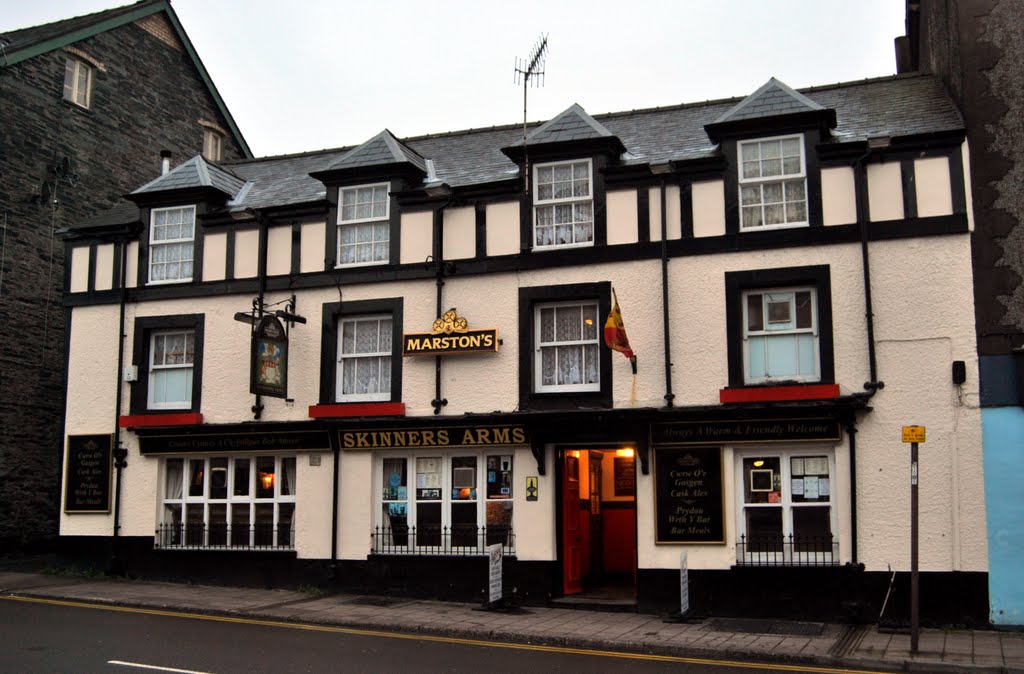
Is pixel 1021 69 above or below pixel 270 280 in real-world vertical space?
above

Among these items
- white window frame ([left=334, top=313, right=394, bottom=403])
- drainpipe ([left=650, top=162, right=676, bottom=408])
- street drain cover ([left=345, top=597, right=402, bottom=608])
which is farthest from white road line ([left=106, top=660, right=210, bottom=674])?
drainpipe ([left=650, top=162, right=676, bottom=408])

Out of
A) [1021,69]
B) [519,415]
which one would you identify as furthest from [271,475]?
[1021,69]

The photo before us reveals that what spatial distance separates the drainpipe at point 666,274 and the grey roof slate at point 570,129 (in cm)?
111

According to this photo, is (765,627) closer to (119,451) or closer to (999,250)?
(999,250)

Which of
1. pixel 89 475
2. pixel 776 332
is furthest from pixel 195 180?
pixel 776 332

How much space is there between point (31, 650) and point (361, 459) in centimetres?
685

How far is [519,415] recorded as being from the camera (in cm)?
1589

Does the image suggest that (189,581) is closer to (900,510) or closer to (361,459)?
(361,459)

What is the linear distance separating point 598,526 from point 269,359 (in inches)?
280

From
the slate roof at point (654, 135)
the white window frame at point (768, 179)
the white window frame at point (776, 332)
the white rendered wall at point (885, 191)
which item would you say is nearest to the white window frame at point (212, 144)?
the slate roof at point (654, 135)

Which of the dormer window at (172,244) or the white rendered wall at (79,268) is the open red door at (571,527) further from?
the white rendered wall at (79,268)

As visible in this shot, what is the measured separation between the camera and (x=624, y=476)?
19500 mm

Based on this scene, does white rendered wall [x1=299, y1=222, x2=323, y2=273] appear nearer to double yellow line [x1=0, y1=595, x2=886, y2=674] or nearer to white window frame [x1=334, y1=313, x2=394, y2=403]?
white window frame [x1=334, y1=313, x2=394, y2=403]

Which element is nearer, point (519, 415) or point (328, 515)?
point (519, 415)
